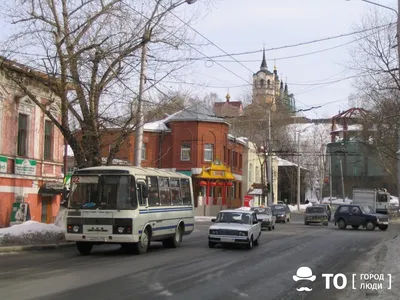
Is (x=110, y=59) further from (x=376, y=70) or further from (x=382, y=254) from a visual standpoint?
(x=376, y=70)

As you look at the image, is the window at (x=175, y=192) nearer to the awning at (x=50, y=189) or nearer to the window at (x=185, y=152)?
the awning at (x=50, y=189)

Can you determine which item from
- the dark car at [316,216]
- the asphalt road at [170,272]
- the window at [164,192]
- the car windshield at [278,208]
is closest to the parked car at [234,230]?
the asphalt road at [170,272]

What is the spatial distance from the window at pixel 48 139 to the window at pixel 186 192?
32.9 ft

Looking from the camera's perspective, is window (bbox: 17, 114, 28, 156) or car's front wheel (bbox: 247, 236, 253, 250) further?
window (bbox: 17, 114, 28, 156)

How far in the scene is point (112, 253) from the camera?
17984 mm

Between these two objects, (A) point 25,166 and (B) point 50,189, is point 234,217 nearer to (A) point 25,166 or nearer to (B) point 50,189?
(B) point 50,189

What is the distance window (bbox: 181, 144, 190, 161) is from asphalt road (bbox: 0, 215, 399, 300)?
3227 centimetres

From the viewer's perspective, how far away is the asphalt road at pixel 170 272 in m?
10.2

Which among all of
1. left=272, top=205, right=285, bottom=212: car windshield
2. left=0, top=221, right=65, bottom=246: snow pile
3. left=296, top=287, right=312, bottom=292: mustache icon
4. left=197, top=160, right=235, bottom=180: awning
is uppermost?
left=197, top=160, right=235, bottom=180: awning

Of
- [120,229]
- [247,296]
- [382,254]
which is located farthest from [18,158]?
[247,296]

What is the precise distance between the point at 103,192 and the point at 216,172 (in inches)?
1377

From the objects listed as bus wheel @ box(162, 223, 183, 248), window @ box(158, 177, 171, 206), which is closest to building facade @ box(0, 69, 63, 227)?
bus wheel @ box(162, 223, 183, 248)

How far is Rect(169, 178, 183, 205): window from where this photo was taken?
20.7 metres

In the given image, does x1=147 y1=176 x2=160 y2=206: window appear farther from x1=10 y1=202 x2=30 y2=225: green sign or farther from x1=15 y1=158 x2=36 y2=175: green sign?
x1=15 y1=158 x2=36 y2=175: green sign
